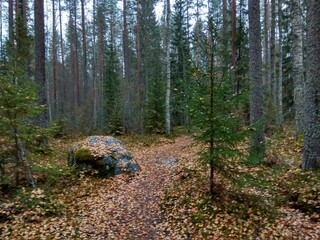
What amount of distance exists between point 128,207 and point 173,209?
1227 millimetres

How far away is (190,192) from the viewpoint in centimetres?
631

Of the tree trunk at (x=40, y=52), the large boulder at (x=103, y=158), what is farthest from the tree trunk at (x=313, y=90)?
the tree trunk at (x=40, y=52)

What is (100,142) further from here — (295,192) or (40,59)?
(295,192)

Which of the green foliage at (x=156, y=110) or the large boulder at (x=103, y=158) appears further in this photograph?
the green foliage at (x=156, y=110)

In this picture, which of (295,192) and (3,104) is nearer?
(295,192)

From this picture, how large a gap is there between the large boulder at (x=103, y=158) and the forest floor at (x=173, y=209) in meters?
0.92

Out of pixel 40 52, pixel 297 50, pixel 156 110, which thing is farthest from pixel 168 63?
pixel 297 50

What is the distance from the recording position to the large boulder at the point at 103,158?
8484 mm

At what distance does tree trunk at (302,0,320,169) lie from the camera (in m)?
5.75

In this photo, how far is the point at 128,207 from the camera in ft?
21.1

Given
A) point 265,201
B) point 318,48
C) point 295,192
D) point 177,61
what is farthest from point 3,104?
point 177,61

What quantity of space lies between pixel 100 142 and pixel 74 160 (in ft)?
3.73

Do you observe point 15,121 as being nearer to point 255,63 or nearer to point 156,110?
point 255,63

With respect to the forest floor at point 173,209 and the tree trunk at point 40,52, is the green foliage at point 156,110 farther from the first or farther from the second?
the forest floor at point 173,209
